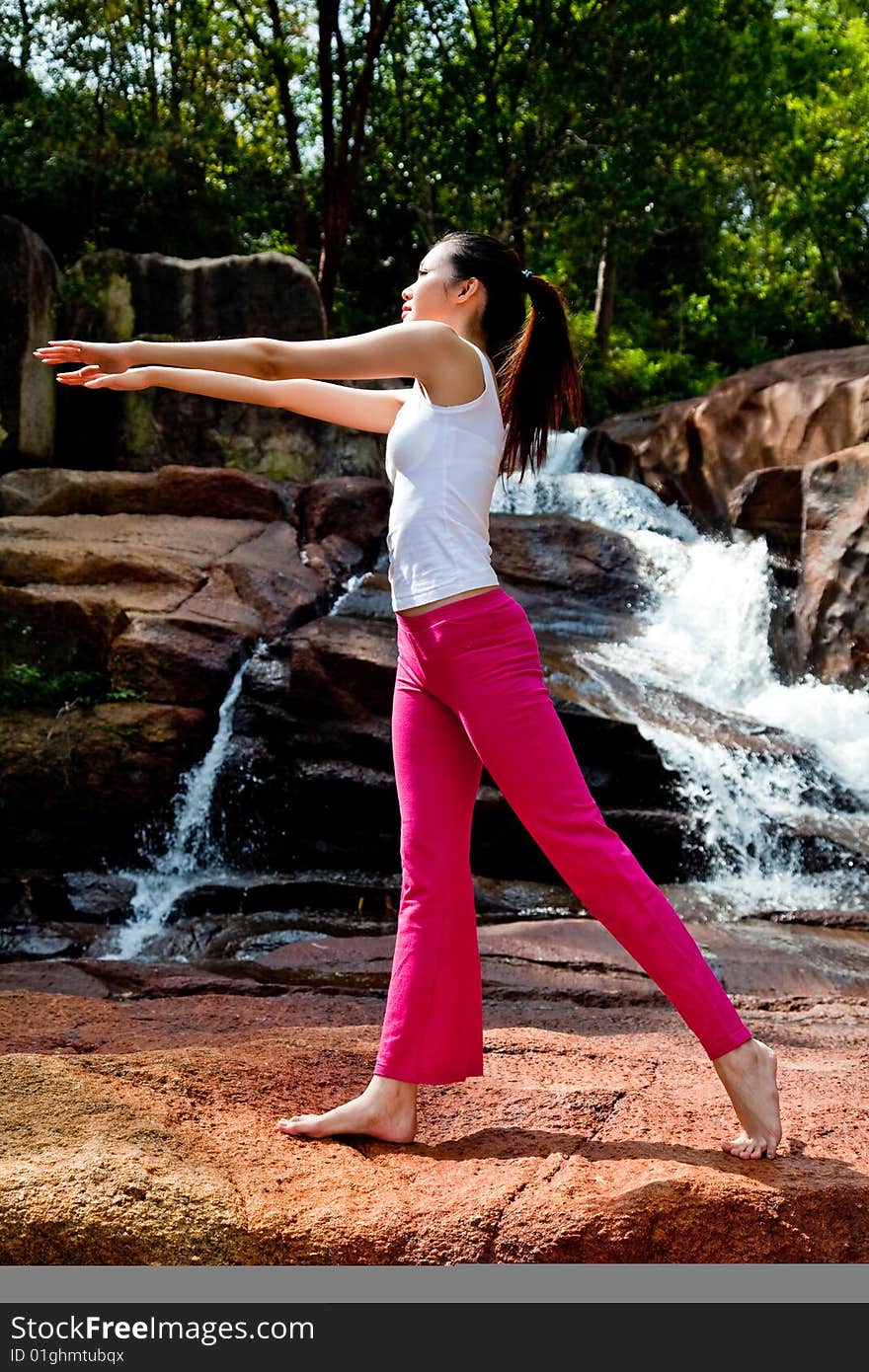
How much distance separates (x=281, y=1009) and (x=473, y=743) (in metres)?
2.02

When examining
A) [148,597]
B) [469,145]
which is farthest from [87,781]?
[469,145]

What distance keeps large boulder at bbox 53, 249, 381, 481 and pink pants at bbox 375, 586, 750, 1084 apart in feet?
36.7

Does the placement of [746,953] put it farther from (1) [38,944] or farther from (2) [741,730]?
(1) [38,944]

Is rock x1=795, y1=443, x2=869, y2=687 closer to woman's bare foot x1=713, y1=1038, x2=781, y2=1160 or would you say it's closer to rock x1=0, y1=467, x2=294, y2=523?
rock x1=0, y1=467, x2=294, y2=523

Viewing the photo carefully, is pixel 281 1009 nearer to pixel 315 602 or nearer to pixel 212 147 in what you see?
pixel 315 602

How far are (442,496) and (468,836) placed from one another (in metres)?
0.69

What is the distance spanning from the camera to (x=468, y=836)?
2.56m

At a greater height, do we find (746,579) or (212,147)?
(212,147)

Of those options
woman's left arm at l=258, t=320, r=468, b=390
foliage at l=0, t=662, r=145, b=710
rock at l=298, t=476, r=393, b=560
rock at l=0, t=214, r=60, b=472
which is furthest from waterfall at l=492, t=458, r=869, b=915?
rock at l=0, t=214, r=60, b=472

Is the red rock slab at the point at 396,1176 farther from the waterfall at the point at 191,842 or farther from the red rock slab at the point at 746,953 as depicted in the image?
the waterfall at the point at 191,842

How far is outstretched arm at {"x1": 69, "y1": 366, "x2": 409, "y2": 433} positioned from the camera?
2738 mm

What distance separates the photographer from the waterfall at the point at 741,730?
765 centimetres

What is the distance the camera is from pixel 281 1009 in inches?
166

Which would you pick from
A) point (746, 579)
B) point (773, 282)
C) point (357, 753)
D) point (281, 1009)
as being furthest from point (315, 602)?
point (773, 282)
